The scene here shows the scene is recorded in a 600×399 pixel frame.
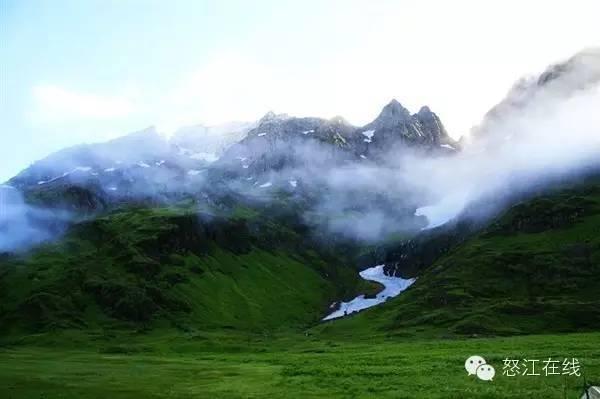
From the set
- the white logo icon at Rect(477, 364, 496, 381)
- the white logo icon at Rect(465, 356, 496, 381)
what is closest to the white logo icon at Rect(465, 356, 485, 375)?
the white logo icon at Rect(465, 356, 496, 381)

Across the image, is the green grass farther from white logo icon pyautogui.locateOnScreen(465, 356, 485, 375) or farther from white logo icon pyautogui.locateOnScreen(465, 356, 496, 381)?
white logo icon pyautogui.locateOnScreen(465, 356, 485, 375)

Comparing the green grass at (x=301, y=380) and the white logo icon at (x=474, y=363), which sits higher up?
Result: the white logo icon at (x=474, y=363)

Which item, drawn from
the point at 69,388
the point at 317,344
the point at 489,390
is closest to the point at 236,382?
the point at 69,388

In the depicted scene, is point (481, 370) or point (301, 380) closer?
point (481, 370)

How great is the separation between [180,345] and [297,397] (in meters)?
124

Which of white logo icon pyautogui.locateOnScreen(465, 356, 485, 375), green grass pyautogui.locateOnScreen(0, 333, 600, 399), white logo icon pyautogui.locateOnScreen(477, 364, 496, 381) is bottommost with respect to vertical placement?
green grass pyautogui.locateOnScreen(0, 333, 600, 399)

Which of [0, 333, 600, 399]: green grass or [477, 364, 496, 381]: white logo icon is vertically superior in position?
[477, 364, 496, 381]: white logo icon

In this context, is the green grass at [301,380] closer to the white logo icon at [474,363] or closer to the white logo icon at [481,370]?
the white logo icon at [481,370]

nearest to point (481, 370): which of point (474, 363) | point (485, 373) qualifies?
point (485, 373)

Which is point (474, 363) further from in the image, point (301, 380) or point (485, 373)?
point (301, 380)

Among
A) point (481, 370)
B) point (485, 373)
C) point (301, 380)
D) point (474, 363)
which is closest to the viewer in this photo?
point (485, 373)

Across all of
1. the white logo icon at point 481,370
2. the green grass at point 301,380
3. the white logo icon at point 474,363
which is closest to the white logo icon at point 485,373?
the white logo icon at point 481,370

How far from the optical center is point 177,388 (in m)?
79.8

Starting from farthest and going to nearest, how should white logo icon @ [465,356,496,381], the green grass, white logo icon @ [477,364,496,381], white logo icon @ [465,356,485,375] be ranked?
white logo icon @ [465,356,485,375] → the green grass → white logo icon @ [477,364,496,381] → white logo icon @ [465,356,496,381]
